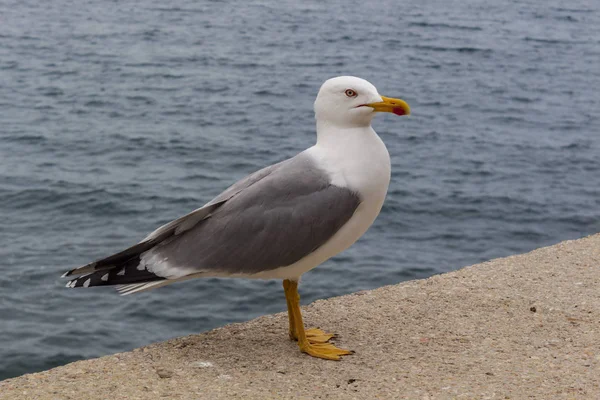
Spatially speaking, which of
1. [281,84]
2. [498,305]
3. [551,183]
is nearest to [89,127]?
[281,84]

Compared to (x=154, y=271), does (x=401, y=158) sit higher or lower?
lower

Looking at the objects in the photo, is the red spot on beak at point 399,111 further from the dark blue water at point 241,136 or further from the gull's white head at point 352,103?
the dark blue water at point 241,136

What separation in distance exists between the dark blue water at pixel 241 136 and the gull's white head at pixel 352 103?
5.13m

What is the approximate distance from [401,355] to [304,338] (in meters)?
0.52

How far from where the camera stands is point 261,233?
4793 mm

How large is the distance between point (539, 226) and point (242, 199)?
8.65m

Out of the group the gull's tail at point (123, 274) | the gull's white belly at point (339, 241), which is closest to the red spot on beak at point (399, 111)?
the gull's white belly at point (339, 241)

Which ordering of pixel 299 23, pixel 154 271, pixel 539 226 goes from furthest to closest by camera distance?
pixel 299 23, pixel 539 226, pixel 154 271

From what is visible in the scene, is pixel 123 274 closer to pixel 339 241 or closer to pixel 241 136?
pixel 339 241

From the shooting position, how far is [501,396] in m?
4.44

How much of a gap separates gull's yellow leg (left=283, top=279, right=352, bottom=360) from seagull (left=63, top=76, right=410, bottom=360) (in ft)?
0.62

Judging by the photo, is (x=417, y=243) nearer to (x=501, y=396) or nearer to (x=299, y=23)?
(x=501, y=396)

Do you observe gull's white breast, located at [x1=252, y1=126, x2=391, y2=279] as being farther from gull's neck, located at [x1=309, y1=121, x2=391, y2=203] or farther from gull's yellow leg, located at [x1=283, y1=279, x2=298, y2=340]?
gull's yellow leg, located at [x1=283, y1=279, x2=298, y2=340]

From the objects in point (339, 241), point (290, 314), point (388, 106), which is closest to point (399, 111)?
point (388, 106)
